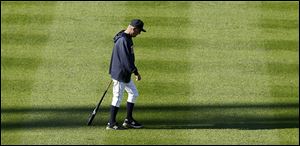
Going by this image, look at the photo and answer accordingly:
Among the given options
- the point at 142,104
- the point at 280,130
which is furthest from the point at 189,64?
the point at 280,130

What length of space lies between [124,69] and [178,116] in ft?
4.49

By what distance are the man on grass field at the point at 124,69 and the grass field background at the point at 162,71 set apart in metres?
0.21

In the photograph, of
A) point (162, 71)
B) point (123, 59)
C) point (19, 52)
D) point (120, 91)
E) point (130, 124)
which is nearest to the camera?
point (123, 59)

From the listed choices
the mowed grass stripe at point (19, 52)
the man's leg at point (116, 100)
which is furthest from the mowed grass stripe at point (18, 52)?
the man's leg at point (116, 100)

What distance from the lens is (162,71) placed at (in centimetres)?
1466

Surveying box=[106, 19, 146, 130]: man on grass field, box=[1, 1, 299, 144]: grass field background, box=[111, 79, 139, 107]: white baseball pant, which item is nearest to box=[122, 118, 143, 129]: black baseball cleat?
box=[106, 19, 146, 130]: man on grass field

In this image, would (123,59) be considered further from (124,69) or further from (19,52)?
(19,52)

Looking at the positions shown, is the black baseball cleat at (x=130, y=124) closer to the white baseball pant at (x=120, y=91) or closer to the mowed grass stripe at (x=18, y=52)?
the white baseball pant at (x=120, y=91)

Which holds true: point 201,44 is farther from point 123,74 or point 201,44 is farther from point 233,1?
point 123,74

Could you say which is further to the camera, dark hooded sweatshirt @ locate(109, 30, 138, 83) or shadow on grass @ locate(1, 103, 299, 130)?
shadow on grass @ locate(1, 103, 299, 130)

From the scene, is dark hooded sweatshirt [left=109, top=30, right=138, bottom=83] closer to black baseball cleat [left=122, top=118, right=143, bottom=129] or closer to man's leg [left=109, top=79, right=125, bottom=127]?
man's leg [left=109, top=79, right=125, bottom=127]

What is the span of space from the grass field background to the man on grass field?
0.70 feet

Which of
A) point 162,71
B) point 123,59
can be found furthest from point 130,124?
point 162,71

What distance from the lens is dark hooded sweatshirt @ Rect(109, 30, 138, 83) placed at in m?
12.1
